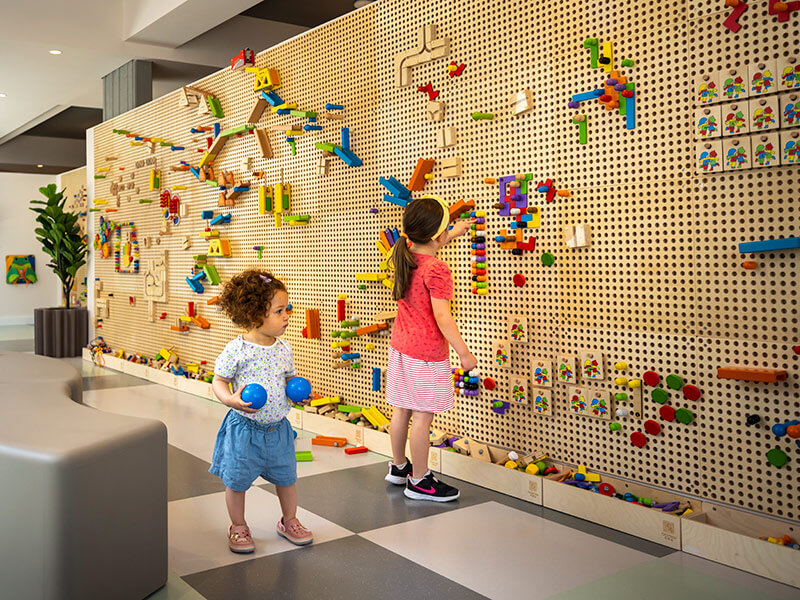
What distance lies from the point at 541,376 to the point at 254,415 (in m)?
1.34

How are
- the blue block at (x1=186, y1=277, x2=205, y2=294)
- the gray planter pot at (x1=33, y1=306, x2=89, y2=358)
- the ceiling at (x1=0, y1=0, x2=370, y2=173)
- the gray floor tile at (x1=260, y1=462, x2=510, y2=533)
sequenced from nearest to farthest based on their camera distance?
the gray floor tile at (x1=260, y1=462, x2=510, y2=533) → the blue block at (x1=186, y1=277, x2=205, y2=294) → the ceiling at (x1=0, y1=0, x2=370, y2=173) → the gray planter pot at (x1=33, y1=306, x2=89, y2=358)

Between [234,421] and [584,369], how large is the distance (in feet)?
4.90

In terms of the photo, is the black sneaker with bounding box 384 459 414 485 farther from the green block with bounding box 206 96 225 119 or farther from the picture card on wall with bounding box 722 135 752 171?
the green block with bounding box 206 96 225 119

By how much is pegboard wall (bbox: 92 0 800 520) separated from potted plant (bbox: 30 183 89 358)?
475 cm

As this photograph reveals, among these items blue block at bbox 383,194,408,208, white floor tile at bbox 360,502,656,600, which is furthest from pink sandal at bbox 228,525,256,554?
blue block at bbox 383,194,408,208

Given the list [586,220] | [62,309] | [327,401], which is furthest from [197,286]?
[586,220]

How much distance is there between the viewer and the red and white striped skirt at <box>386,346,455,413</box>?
3279 mm

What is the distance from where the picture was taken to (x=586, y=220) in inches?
122

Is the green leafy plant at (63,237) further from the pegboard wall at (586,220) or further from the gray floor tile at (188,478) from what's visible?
the gray floor tile at (188,478)

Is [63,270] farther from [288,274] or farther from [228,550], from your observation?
[228,550]

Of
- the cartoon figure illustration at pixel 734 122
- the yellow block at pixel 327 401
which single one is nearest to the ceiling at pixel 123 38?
the yellow block at pixel 327 401

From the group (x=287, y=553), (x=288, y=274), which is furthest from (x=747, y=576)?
(x=288, y=274)

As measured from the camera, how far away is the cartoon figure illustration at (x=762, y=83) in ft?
8.11

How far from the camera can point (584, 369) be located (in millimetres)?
3092
